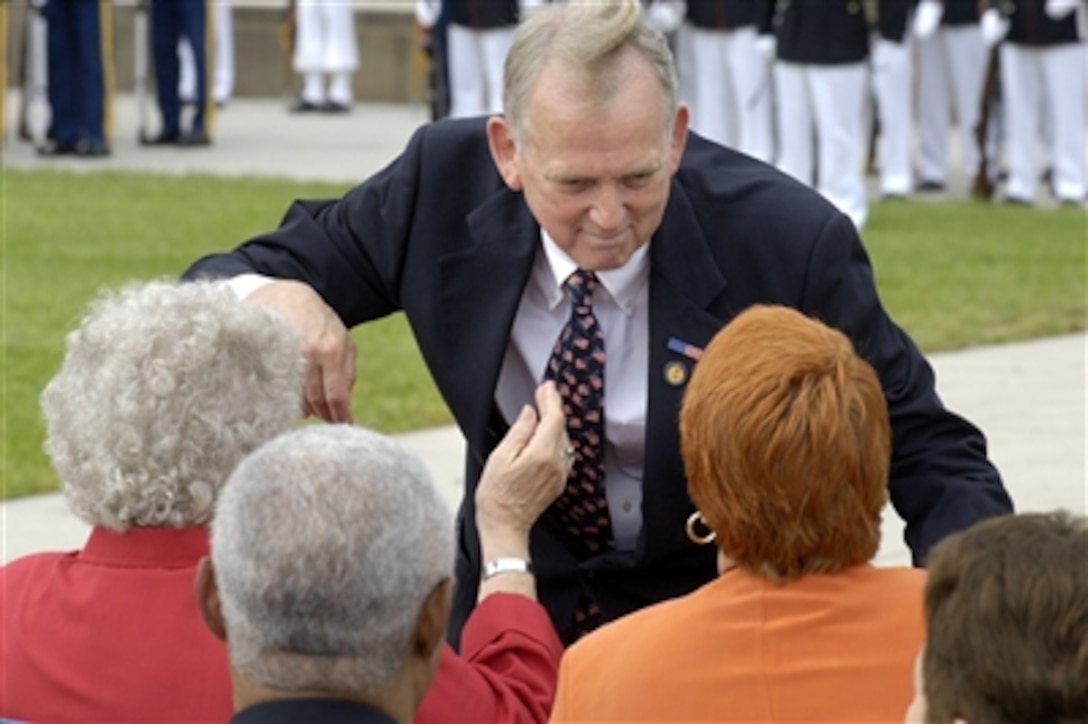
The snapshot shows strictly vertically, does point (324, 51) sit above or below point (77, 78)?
below

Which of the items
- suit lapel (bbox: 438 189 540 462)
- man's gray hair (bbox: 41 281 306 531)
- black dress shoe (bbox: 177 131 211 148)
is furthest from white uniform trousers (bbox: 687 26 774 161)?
man's gray hair (bbox: 41 281 306 531)

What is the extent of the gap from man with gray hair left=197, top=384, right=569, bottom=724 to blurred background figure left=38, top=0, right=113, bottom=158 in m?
14.4

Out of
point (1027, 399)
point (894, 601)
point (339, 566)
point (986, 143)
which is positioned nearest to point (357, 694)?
point (339, 566)

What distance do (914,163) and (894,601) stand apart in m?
14.1

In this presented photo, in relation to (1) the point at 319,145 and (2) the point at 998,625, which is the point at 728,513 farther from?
(1) the point at 319,145

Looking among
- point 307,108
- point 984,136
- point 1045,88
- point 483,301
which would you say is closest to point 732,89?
point 984,136

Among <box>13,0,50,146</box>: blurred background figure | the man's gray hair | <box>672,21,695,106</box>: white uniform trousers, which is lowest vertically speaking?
<box>13,0,50,146</box>: blurred background figure

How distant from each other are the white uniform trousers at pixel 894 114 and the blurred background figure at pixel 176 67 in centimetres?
533

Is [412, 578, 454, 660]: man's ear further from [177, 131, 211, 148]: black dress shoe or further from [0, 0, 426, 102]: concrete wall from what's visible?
[0, 0, 426, 102]: concrete wall

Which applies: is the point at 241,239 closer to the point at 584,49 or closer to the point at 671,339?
the point at 671,339

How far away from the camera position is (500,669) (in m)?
2.99

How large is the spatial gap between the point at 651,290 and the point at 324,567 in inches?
52.8

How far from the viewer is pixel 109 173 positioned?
14.9 metres

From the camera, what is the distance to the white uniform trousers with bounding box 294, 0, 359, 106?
20906 millimetres
